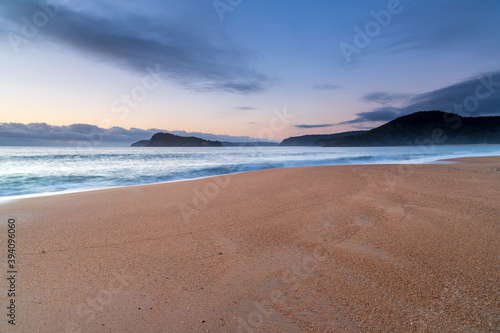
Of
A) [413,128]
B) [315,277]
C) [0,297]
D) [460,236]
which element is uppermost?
[413,128]

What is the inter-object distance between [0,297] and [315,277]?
10.4 ft

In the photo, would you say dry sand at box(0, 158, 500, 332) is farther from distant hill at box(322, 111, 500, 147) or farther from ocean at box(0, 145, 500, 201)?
distant hill at box(322, 111, 500, 147)

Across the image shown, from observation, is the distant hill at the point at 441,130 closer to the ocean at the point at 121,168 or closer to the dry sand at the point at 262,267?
the ocean at the point at 121,168

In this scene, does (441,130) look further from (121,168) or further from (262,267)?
(262,267)

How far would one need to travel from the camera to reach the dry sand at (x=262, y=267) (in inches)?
83.4

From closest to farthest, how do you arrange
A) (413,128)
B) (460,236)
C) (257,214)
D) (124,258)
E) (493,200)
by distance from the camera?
1. (124,258)
2. (460,236)
3. (257,214)
4. (493,200)
5. (413,128)

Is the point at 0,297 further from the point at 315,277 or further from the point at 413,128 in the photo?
the point at 413,128

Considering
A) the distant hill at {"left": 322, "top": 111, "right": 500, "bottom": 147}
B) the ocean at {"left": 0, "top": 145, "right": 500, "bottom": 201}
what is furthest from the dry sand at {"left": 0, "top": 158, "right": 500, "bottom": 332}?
the distant hill at {"left": 322, "top": 111, "right": 500, "bottom": 147}

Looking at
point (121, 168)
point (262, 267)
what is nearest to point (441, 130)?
point (121, 168)

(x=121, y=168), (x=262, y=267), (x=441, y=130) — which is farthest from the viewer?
(x=441, y=130)

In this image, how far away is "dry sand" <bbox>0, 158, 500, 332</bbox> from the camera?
212 centimetres

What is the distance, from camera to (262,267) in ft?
9.75

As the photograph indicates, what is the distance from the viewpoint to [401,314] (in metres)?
2.09

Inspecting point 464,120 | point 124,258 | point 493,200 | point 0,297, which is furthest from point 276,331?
point 464,120
